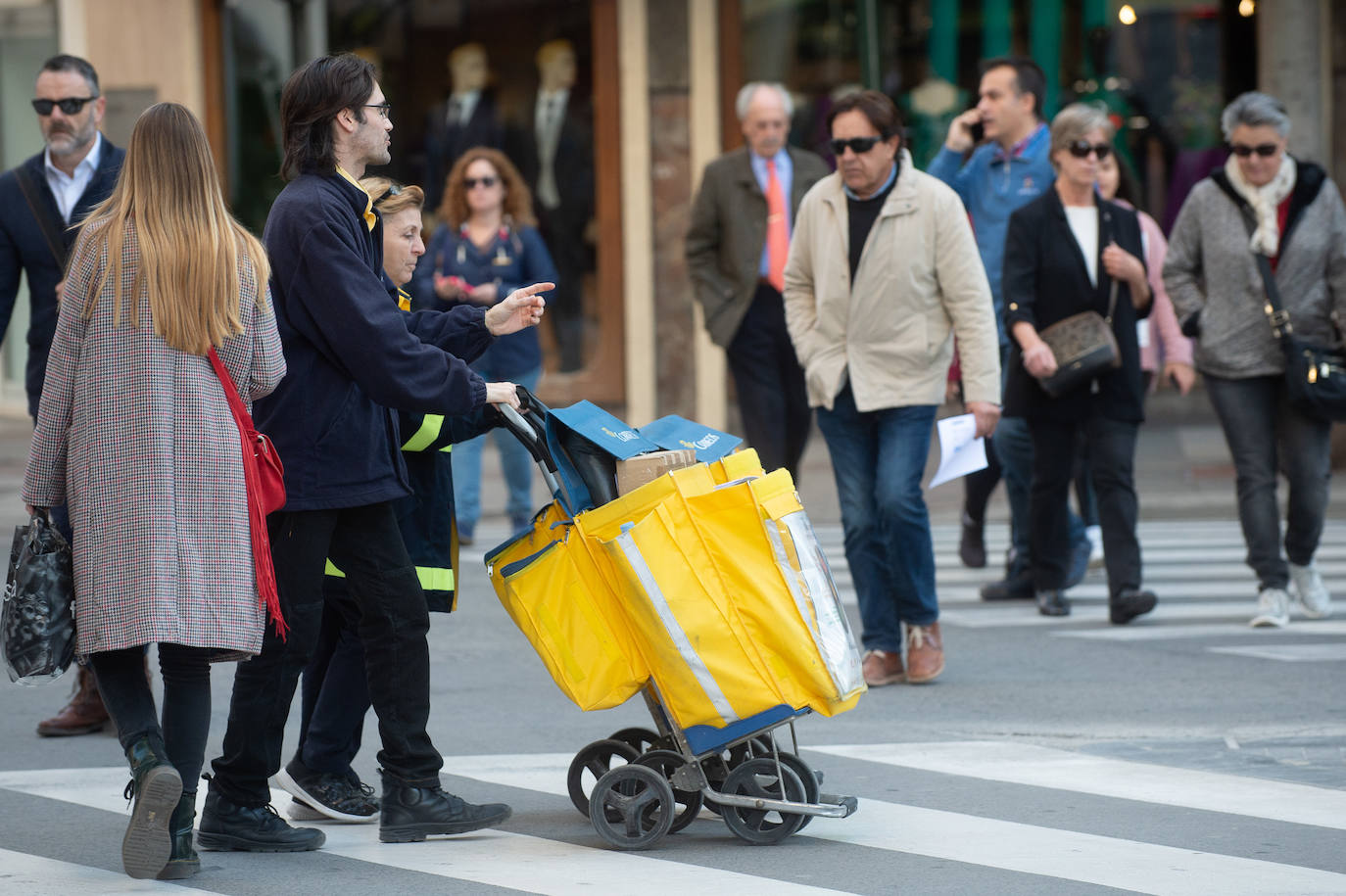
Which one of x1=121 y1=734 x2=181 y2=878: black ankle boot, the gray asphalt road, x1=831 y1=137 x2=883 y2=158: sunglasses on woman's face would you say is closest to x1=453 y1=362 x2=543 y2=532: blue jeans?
the gray asphalt road

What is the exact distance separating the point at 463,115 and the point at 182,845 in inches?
431

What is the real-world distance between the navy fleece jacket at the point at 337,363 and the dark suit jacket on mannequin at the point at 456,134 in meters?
10.2

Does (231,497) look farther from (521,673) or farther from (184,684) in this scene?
(521,673)

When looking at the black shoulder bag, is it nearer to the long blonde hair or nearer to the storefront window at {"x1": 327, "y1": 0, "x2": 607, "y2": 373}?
the long blonde hair

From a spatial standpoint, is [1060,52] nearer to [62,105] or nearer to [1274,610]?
[1274,610]

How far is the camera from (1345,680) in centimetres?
685

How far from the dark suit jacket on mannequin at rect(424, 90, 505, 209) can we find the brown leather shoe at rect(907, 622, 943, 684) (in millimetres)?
8789

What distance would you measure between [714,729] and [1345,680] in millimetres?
3103

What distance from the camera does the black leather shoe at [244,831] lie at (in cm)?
482

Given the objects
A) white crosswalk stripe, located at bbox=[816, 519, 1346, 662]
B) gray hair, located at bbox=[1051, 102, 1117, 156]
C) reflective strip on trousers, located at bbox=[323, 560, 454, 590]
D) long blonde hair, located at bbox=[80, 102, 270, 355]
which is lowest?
white crosswalk stripe, located at bbox=[816, 519, 1346, 662]

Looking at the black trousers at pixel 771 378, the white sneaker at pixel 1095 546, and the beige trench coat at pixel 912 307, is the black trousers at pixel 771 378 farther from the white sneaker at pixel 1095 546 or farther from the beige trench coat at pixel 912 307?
the beige trench coat at pixel 912 307

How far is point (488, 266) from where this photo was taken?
10336 millimetres

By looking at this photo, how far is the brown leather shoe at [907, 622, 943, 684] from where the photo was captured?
6.92 meters

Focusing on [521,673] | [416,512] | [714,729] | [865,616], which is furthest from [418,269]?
[714,729]
